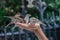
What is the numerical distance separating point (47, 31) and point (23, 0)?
1031 millimetres

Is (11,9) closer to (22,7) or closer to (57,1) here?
(22,7)

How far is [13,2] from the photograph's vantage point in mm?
4621

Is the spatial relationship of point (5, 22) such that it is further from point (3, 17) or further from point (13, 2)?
point (13, 2)

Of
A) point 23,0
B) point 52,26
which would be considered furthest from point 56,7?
point 52,26

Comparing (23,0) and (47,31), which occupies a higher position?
(23,0)

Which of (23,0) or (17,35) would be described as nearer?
(17,35)

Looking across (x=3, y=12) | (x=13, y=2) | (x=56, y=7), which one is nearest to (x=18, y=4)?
(x=13, y=2)

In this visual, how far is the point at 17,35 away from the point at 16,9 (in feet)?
3.10

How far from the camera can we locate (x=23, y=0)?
4492 mm

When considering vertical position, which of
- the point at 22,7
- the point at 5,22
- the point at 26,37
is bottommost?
the point at 26,37

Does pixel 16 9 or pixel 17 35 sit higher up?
pixel 16 9

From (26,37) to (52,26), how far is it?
47cm

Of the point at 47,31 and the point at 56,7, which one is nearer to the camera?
the point at 47,31

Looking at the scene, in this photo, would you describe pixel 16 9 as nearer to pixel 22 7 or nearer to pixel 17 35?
pixel 22 7
